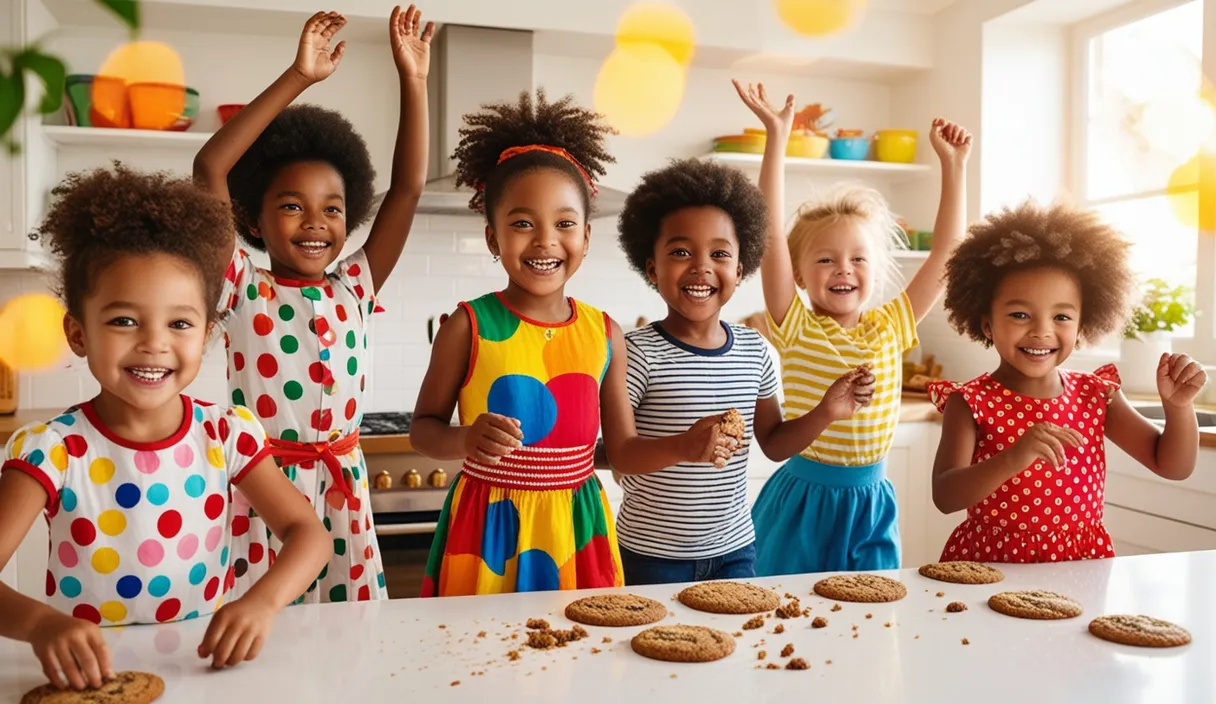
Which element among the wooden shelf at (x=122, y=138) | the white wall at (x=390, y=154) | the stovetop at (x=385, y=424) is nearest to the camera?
the stovetop at (x=385, y=424)

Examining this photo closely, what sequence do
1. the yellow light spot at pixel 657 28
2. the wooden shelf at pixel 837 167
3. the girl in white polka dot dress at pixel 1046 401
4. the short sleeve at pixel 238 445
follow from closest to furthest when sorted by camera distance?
the short sleeve at pixel 238 445, the girl in white polka dot dress at pixel 1046 401, the yellow light spot at pixel 657 28, the wooden shelf at pixel 837 167

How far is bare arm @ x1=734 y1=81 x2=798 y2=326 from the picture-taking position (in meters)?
1.97

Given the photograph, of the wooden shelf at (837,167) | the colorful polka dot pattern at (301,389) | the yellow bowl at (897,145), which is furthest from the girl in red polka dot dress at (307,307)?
the yellow bowl at (897,145)

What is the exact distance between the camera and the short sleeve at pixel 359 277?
5.62ft

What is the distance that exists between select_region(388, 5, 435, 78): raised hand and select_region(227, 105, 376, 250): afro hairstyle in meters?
0.17

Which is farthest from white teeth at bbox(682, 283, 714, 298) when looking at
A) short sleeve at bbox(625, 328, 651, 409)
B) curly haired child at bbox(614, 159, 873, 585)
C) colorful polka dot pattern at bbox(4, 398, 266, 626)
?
colorful polka dot pattern at bbox(4, 398, 266, 626)

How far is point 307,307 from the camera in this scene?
1.64 metres

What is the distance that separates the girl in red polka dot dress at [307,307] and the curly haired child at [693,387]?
441mm

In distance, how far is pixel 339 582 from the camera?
163cm

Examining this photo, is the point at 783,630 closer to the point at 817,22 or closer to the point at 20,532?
the point at 20,532

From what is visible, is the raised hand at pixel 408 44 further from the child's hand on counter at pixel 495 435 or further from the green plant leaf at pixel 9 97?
the green plant leaf at pixel 9 97

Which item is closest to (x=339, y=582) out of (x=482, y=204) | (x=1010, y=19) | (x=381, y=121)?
(x=482, y=204)

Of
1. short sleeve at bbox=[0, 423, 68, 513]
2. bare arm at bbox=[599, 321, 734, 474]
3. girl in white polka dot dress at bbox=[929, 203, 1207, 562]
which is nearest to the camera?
short sleeve at bbox=[0, 423, 68, 513]

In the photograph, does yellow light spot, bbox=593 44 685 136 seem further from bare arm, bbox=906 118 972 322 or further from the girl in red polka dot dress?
the girl in red polka dot dress
